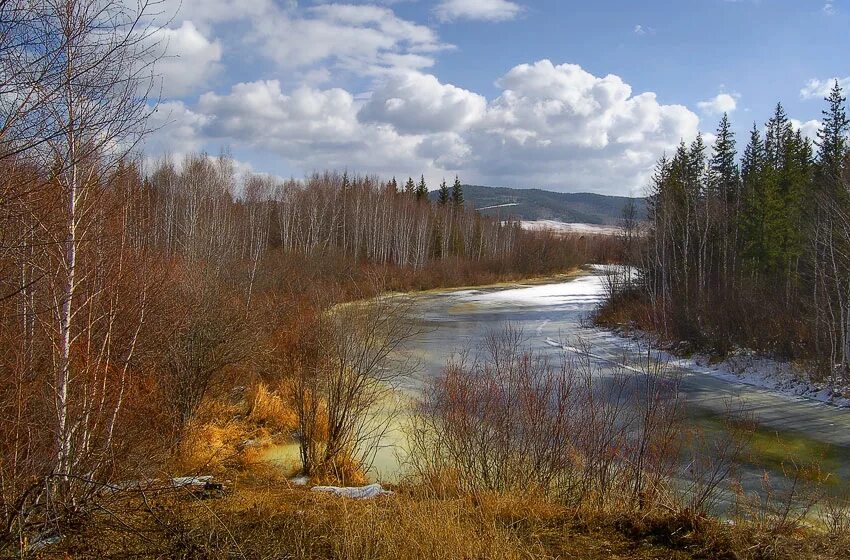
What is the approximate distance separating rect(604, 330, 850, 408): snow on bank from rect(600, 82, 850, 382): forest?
1.69 ft

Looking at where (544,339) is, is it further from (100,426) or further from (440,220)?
(440,220)

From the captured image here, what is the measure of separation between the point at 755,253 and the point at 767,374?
42.9 feet

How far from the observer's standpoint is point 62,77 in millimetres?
4660

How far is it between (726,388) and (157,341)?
56.8 ft

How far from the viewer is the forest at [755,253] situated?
19.8 m

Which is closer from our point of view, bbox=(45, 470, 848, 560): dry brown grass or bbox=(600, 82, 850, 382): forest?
bbox=(45, 470, 848, 560): dry brown grass

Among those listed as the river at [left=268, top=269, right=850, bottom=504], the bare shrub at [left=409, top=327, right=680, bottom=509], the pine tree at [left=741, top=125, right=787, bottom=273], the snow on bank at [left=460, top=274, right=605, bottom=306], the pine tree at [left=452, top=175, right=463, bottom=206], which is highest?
the pine tree at [left=452, top=175, right=463, bottom=206]

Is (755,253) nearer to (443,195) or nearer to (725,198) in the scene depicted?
(725,198)

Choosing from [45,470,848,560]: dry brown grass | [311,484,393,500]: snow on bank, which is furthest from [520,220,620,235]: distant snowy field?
[45,470,848,560]: dry brown grass

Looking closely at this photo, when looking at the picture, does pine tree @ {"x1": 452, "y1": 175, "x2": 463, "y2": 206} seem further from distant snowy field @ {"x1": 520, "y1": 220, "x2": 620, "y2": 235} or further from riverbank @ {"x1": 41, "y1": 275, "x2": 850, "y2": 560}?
riverbank @ {"x1": 41, "y1": 275, "x2": 850, "y2": 560}

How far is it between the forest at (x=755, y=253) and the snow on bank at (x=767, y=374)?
0.51m

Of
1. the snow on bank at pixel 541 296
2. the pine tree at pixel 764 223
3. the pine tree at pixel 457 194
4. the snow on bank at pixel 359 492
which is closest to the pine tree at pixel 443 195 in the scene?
the pine tree at pixel 457 194

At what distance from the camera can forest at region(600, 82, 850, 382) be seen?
65.0 ft

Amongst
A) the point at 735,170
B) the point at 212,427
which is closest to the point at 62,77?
the point at 212,427
